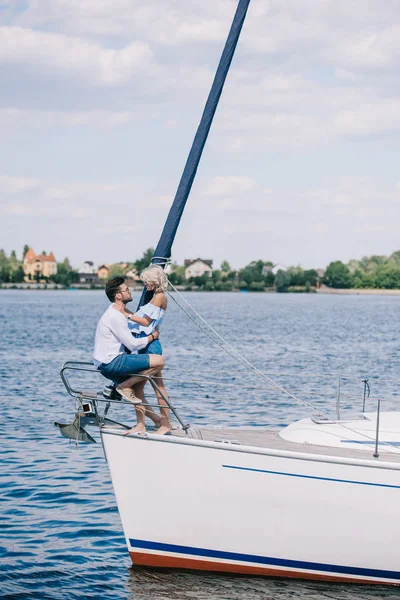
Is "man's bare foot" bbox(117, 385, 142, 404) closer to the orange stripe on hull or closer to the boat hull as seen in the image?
the boat hull

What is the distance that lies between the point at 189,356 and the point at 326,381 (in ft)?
35.5

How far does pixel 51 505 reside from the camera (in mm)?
12094

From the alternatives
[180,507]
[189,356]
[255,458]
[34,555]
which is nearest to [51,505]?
[34,555]

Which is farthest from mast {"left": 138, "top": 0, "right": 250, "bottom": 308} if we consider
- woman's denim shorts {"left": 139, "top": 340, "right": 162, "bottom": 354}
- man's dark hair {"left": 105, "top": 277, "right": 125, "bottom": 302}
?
woman's denim shorts {"left": 139, "top": 340, "right": 162, "bottom": 354}

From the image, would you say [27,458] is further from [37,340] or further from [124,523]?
[37,340]

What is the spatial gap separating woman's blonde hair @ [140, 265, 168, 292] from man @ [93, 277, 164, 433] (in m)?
0.28

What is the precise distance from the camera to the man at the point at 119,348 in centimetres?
862

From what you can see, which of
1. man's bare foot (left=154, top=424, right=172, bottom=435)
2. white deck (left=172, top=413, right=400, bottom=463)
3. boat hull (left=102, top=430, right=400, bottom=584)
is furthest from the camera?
man's bare foot (left=154, top=424, right=172, bottom=435)

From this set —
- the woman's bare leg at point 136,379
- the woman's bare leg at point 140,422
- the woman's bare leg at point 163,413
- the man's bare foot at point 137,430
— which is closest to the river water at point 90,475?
the woman's bare leg at point 163,413

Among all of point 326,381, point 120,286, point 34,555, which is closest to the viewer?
point 120,286

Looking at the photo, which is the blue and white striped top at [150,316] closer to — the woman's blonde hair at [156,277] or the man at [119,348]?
the man at [119,348]

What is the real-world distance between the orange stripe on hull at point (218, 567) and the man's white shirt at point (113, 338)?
2067 mm

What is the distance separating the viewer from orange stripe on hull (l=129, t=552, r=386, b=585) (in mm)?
8617

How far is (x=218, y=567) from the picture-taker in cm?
877
